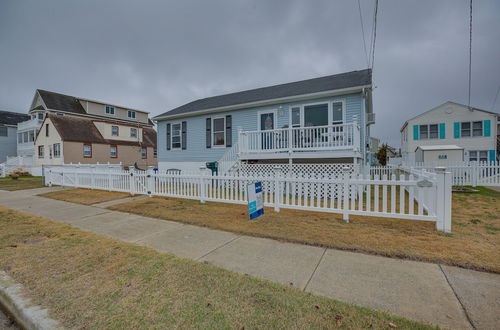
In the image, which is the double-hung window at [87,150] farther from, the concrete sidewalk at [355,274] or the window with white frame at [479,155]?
the window with white frame at [479,155]

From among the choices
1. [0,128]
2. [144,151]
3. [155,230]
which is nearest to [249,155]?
[155,230]

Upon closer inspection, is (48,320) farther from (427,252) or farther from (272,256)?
(427,252)

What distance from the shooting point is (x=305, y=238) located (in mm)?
4094

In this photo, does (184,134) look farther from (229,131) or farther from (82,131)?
(82,131)

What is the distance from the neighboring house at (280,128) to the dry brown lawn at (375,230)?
12.0ft

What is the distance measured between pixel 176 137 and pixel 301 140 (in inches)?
347

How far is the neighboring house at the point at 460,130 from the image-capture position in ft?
59.7

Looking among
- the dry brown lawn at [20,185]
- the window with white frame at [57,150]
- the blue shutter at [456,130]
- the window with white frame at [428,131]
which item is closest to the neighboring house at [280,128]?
the dry brown lawn at [20,185]

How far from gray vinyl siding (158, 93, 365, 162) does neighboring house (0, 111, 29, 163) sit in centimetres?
2964

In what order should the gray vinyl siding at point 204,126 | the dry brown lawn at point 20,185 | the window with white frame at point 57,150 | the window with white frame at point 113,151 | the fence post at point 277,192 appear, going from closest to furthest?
the fence post at point 277,192 → the gray vinyl siding at point 204,126 → the dry brown lawn at point 20,185 → the window with white frame at point 57,150 → the window with white frame at point 113,151

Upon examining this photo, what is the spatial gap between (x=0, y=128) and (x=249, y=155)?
38.1 metres

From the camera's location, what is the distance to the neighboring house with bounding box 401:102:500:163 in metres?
18.2

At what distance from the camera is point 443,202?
14.2ft

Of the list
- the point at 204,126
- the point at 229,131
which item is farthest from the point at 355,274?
the point at 204,126
